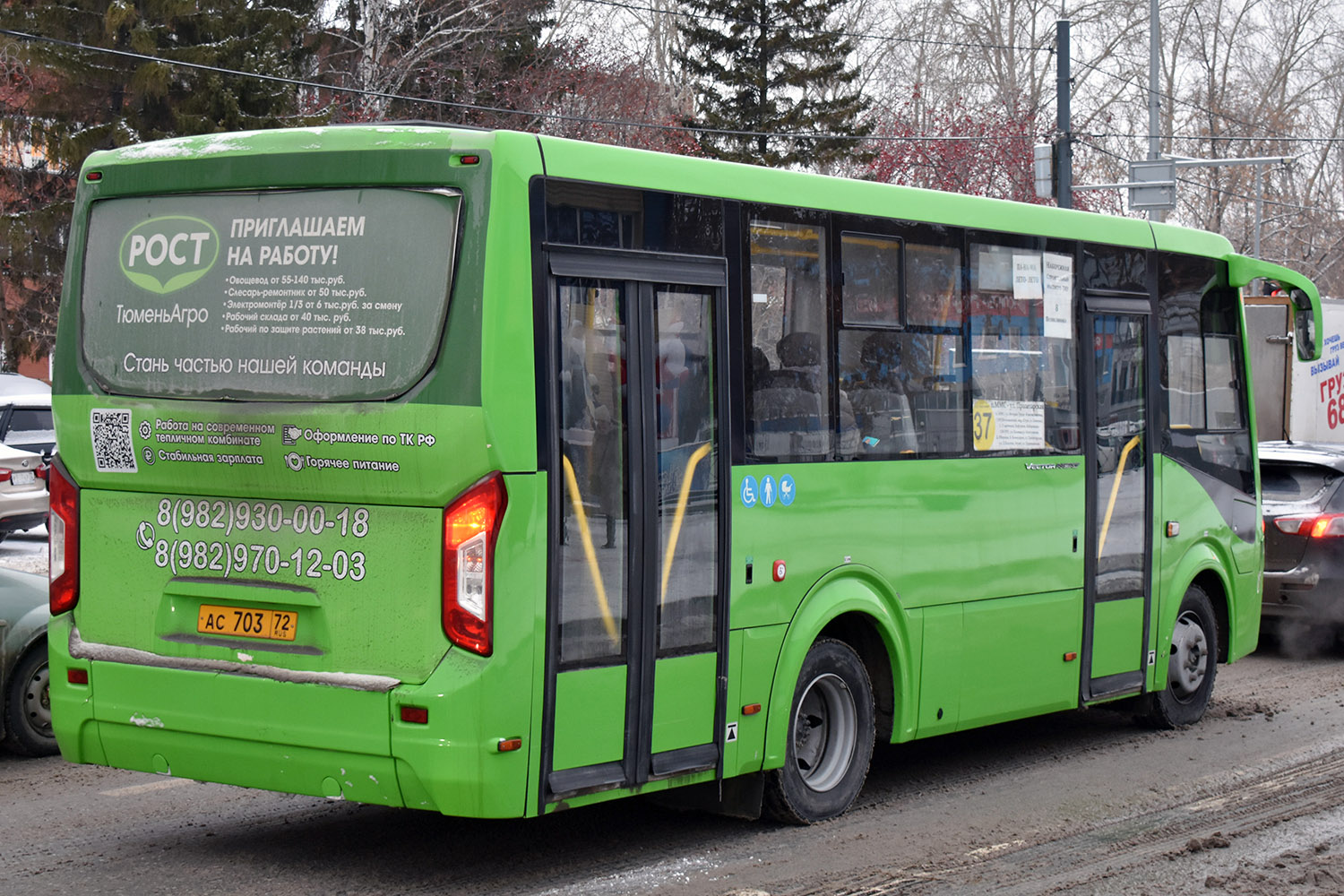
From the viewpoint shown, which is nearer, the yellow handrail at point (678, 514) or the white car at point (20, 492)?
the yellow handrail at point (678, 514)

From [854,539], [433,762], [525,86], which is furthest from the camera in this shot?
[525,86]

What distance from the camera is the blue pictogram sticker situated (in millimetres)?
6882

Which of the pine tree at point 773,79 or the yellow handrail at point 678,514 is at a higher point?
the pine tree at point 773,79

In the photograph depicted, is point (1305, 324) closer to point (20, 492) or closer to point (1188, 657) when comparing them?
point (1188, 657)

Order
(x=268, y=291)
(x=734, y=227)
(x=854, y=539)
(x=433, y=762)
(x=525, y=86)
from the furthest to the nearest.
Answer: (x=525, y=86)
(x=854, y=539)
(x=734, y=227)
(x=268, y=291)
(x=433, y=762)

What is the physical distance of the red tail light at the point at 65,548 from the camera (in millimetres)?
6617

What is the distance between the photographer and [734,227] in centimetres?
695

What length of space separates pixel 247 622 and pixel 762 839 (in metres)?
2.50

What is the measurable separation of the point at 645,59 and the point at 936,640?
122 feet

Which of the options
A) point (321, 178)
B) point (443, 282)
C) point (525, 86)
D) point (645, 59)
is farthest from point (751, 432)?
point (645, 59)

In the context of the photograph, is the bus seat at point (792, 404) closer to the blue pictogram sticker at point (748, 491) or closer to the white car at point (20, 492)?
the blue pictogram sticker at point (748, 491)

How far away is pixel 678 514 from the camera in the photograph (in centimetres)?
657

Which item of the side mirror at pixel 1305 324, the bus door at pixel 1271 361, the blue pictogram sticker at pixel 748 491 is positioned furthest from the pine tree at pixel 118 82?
the blue pictogram sticker at pixel 748 491

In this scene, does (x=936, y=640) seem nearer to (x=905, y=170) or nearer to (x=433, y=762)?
(x=433, y=762)
